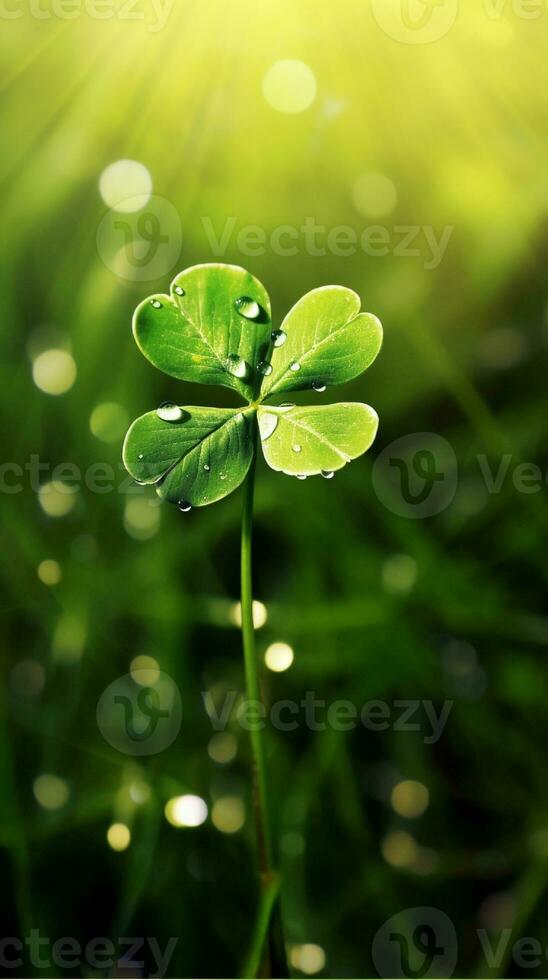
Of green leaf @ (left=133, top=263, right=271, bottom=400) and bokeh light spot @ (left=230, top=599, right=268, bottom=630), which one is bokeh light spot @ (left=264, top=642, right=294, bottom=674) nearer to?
bokeh light spot @ (left=230, top=599, right=268, bottom=630)

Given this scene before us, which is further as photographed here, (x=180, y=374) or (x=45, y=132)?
(x=45, y=132)

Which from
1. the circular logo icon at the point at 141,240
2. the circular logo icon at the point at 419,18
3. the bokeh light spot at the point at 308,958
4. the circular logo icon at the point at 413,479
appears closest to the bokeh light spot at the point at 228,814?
the bokeh light spot at the point at 308,958

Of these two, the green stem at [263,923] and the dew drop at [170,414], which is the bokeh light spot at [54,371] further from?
the green stem at [263,923]

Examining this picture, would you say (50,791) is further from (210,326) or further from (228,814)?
(210,326)

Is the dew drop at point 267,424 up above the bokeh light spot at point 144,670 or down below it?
above

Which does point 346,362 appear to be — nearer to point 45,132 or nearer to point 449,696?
point 449,696

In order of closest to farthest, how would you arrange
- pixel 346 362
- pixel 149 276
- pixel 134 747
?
1. pixel 346 362
2. pixel 134 747
3. pixel 149 276

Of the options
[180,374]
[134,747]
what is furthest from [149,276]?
[134,747]

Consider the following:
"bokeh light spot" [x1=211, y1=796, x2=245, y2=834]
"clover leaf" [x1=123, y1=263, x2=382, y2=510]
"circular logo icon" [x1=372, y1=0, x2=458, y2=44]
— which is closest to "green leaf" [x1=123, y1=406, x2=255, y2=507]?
"clover leaf" [x1=123, y1=263, x2=382, y2=510]
